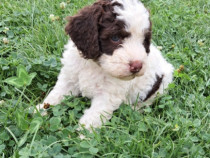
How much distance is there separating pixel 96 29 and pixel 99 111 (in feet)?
2.78

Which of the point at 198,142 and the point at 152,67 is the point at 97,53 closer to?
the point at 152,67

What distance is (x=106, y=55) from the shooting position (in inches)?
113

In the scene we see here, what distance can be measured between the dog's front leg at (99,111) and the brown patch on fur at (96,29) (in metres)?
0.51

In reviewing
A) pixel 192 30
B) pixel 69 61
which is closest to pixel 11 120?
pixel 69 61

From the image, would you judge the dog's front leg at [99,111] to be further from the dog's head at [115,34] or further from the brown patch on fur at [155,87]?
the brown patch on fur at [155,87]

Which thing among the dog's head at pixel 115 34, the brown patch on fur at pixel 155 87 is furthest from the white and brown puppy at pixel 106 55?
the brown patch on fur at pixel 155 87

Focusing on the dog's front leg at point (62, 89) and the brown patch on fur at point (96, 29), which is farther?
the dog's front leg at point (62, 89)

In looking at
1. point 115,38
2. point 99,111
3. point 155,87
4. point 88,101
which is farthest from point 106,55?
point 155,87

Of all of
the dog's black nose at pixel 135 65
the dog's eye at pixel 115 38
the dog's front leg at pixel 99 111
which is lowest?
the dog's front leg at pixel 99 111

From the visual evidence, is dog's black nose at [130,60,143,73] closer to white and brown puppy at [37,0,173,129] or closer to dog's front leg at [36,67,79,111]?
white and brown puppy at [37,0,173,129]

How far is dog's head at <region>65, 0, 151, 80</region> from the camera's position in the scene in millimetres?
2754

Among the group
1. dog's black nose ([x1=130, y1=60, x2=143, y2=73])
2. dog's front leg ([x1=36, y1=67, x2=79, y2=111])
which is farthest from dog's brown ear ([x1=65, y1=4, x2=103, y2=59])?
dog's front leg ([x1=36, y1=67, x2=79, y2=111])

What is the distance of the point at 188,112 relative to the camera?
351cm

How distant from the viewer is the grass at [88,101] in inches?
107
